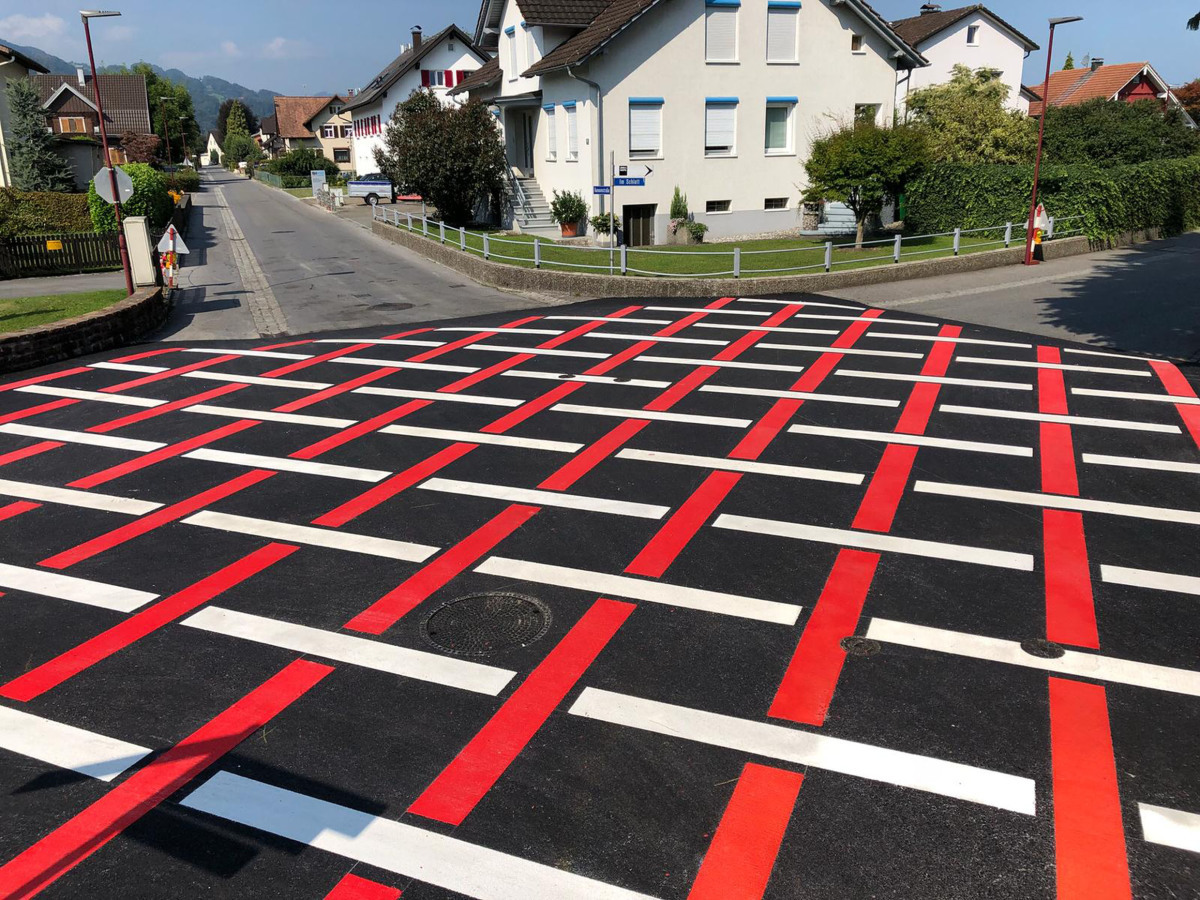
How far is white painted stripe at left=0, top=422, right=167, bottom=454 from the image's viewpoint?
34.7 feet

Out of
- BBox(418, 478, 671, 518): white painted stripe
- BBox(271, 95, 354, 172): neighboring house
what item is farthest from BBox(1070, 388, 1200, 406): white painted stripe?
BBox(271, 95, 354, 172): neighboring house

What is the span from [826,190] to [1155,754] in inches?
878

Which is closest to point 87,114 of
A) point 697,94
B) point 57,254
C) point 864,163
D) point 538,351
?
point 57,254

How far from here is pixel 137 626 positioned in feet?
21.1

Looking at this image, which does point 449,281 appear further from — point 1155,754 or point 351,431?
point 1155,754

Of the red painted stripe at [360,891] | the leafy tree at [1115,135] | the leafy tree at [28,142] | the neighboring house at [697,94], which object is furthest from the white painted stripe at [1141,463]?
the leafy tree at [28,142]

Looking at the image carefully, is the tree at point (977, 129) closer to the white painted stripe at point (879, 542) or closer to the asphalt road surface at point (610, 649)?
the asphalt road surface at point (610, 649)

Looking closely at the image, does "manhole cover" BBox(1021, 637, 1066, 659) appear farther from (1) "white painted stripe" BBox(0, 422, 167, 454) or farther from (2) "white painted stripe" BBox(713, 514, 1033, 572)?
(1) "white painted stripe" BBox(0, 422, 167, 454)

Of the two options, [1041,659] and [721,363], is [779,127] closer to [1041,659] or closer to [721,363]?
[721,363]

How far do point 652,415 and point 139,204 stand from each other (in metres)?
27.5

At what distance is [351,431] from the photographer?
10.9 meters

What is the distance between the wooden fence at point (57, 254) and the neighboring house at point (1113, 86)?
52459 millimetres

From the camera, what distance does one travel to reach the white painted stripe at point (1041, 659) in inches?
216

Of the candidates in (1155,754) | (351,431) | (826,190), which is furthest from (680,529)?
(826,190)
